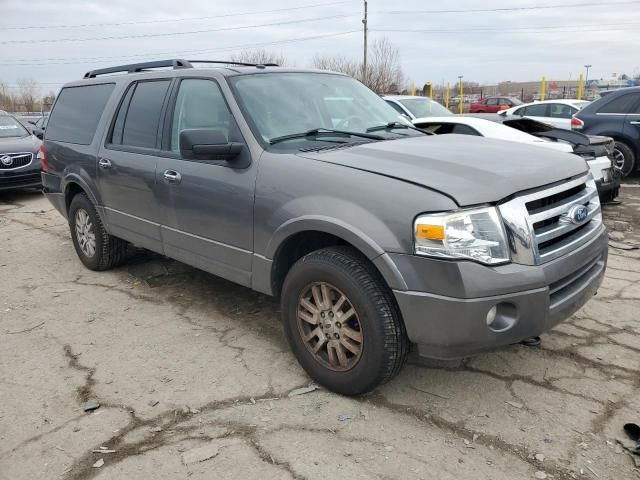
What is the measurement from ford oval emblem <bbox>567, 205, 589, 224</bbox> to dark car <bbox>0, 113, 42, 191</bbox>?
9.56 metres

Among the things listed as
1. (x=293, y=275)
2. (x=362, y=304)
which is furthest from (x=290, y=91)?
(x=362, y=304)

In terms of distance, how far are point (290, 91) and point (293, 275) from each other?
4.77ft

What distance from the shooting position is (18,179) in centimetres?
968

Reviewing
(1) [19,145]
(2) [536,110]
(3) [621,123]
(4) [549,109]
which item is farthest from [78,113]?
(4) [549,109]

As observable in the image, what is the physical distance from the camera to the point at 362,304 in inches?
109

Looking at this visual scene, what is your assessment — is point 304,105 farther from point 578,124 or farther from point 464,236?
point 578,124

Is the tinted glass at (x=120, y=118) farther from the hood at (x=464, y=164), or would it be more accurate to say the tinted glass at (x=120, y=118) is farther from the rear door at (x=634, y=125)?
the rear door at (x=634, y=125)

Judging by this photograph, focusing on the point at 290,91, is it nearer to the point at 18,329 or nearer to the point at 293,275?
the point at 293,275

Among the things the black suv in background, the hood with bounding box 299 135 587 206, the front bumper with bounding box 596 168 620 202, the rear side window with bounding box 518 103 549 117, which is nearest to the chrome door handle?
the hood with bounding box 299 135 587 206

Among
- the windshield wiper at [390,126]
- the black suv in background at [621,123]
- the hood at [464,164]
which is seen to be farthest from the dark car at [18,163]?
the black suv in background at [621,123]

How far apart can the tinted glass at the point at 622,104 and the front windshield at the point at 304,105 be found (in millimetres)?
7168

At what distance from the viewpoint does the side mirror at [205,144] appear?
3.25 metres

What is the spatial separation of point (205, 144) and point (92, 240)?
9.04ft

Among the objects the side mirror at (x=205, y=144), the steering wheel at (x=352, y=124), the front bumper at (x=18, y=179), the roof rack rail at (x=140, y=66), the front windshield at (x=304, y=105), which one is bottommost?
the front bumper at (x=18, y=179)
